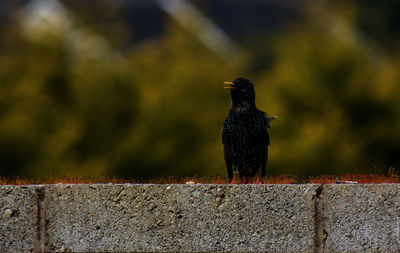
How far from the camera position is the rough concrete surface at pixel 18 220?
578 cm

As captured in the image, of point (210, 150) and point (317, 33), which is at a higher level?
point (317, 33)

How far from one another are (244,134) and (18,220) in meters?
2.35

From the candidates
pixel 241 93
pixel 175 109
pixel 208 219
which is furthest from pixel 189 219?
pixel 175 109

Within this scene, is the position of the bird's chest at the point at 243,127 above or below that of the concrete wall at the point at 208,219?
above

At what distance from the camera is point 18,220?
229 inches

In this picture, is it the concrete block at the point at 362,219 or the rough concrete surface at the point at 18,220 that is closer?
the concrete block at the point at 362,219

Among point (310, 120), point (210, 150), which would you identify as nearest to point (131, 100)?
point (210, 150)

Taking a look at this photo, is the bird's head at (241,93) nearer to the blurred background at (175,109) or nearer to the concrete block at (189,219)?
the concrete block at (189,219)

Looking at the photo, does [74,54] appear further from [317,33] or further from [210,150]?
[317,33]

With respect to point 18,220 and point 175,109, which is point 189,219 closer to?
point 18,220

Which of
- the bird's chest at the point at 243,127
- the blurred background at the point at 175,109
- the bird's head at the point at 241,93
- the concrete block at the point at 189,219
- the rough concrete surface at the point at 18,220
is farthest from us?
the blurred background at the point at 175,109

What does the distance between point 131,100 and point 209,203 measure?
1237cm

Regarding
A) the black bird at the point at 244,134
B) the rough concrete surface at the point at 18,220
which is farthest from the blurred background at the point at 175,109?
the rough concrete surface at the point at 18,220

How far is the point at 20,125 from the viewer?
51.8 ft
